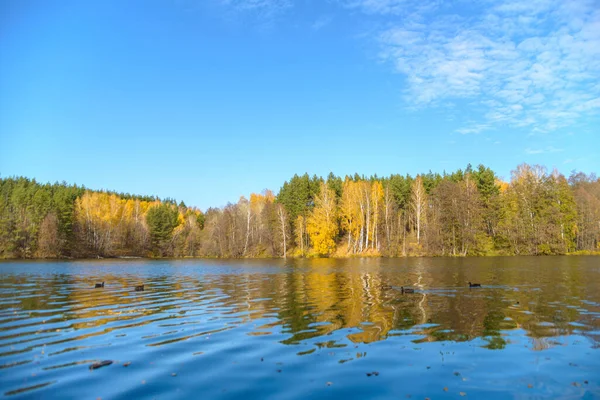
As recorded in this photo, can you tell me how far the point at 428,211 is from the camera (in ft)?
359

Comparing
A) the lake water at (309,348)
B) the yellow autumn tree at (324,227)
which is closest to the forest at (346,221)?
the yellow autumn tree at (324,227)

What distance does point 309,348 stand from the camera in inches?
508

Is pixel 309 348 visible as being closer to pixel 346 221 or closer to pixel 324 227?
pixel 324 227

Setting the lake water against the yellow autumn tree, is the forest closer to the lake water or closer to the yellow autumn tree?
the yellow autumn tree

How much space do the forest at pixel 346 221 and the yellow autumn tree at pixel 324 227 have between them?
302 millimetres

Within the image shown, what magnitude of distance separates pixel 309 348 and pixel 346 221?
3841 inches

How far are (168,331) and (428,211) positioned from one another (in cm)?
10227

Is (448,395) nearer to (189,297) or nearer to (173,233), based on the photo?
(189,297)

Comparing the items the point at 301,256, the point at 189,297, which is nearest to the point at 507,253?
the point at 301,256

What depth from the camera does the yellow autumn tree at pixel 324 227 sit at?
106 m

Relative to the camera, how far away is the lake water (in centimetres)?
952

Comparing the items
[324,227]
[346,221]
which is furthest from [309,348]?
[346,221]

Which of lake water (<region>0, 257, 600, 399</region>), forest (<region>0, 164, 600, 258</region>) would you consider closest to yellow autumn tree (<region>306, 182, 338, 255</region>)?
forest (<region>0, 164, 600, 258</region>)

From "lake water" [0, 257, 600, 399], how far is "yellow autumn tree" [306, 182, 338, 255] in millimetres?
82002
